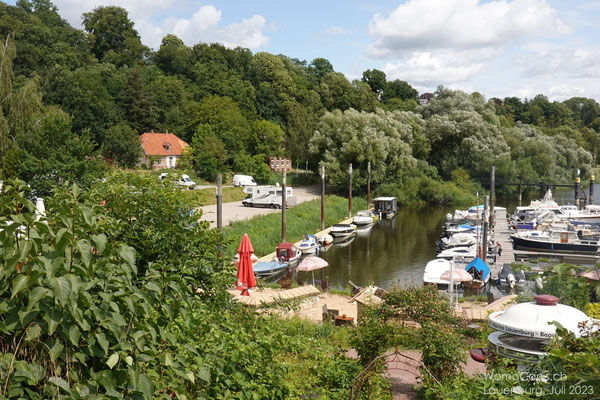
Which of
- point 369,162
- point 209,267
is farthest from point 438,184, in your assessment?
point 209,267

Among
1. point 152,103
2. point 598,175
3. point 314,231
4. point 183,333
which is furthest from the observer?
point 598,175

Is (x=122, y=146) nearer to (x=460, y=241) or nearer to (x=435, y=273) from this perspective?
(x=460, y=241)

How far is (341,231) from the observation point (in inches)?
1302

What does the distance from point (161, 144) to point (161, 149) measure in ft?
2.51

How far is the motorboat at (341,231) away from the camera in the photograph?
33.0 meters

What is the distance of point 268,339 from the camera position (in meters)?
4.85

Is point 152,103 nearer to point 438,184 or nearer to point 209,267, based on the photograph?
point 438,184

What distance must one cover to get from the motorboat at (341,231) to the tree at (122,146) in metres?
19.5

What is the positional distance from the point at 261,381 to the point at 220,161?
4321 cm

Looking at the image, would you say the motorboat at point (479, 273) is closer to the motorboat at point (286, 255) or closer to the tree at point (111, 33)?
the motorboat at point (286, 255)

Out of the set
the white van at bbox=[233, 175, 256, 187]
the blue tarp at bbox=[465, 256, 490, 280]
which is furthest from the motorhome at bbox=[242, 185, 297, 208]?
the blue tarp at bbox=[465, 256, 490, 280]

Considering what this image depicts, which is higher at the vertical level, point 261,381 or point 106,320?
point 106,320

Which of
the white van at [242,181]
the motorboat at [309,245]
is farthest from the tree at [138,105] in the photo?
the motorboat at [309,245]

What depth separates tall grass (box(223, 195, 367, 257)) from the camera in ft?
90.0
